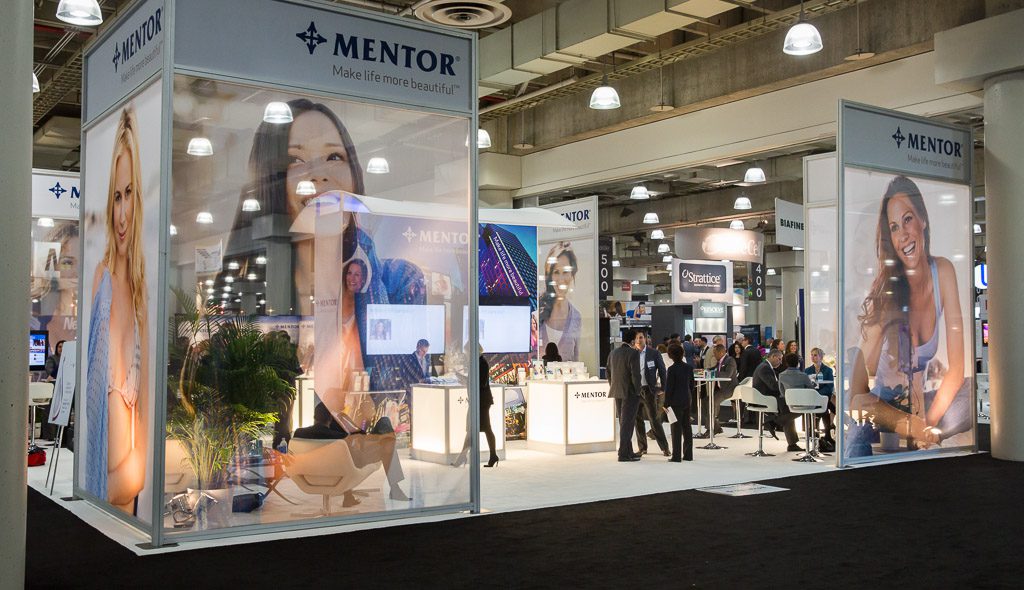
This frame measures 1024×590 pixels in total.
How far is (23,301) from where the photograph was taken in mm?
4180

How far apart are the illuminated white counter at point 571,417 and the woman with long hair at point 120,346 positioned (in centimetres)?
497

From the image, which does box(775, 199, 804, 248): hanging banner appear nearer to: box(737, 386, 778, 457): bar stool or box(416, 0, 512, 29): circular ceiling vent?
box(737, 386, 778, 457): bar stool

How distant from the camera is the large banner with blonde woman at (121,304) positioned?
5.93 m

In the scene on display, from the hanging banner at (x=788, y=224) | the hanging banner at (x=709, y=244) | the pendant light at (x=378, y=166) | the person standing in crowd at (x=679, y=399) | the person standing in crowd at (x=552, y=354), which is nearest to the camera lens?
the pendant light at (x=378, y=166)

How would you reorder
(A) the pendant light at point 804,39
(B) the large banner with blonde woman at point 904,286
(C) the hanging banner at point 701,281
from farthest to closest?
(C) the hanging banner at point 701,281
(B) the large banner with blonde woman at point 904,286
(A) the pendant light at point 804,39

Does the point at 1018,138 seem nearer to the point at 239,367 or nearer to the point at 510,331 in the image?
the point at 510,331

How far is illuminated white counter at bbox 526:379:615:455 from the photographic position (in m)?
10.6

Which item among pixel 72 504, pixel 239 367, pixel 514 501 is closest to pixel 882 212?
pixel 514 501

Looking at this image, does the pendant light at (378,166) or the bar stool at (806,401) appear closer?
the pendant light at (378,166)

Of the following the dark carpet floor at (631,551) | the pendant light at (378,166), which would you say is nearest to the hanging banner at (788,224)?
the dark carpet floor at (631,551)

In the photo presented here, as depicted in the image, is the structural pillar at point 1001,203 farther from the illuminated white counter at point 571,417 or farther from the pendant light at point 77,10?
the pendant light at point 77,10

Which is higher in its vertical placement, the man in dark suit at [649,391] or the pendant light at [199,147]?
the pendant light at [199,147]

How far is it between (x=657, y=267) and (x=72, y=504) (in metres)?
31.2

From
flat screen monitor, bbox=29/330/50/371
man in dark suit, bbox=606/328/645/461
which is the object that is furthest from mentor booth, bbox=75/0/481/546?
flat screen monitor, bbox=29/330/50/371
